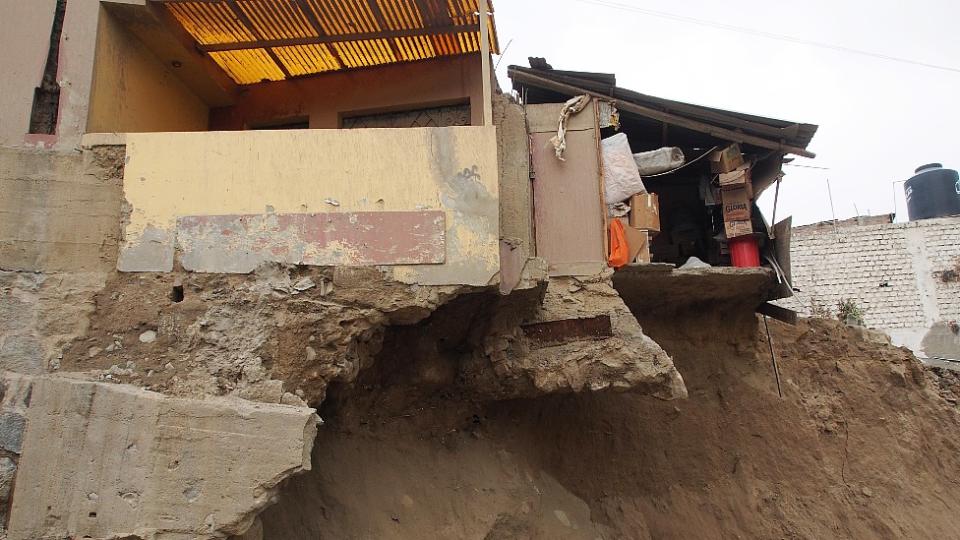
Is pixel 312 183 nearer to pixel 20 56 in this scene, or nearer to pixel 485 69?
pixel 485 69

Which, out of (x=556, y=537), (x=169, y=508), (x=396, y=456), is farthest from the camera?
(x=556, y=537)

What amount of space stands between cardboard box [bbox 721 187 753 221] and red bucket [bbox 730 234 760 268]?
0.75 ft

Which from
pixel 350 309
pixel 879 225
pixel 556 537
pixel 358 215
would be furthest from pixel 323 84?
pixel 879 225

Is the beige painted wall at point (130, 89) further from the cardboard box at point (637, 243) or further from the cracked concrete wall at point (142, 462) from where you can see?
the cardboard box at point (637, 243)

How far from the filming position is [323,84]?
663 centimetres

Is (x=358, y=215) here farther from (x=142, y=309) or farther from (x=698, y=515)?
(x=698, y=515)

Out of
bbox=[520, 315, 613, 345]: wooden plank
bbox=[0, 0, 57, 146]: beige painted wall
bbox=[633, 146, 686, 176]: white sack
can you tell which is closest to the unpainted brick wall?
bbox=[633, 146, 686, 176]: white sack

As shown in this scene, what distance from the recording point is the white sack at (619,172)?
21.2 feet

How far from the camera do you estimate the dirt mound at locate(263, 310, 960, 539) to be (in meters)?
5.57

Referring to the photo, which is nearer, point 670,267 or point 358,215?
point 358,215

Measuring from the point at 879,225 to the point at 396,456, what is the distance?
11.4 metres

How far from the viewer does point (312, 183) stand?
14.5 ft

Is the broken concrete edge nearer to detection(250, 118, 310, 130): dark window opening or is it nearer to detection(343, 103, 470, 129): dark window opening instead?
detection(250, 118, 310, 130): dark window opening

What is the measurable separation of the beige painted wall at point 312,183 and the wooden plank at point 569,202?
1.68 metres
